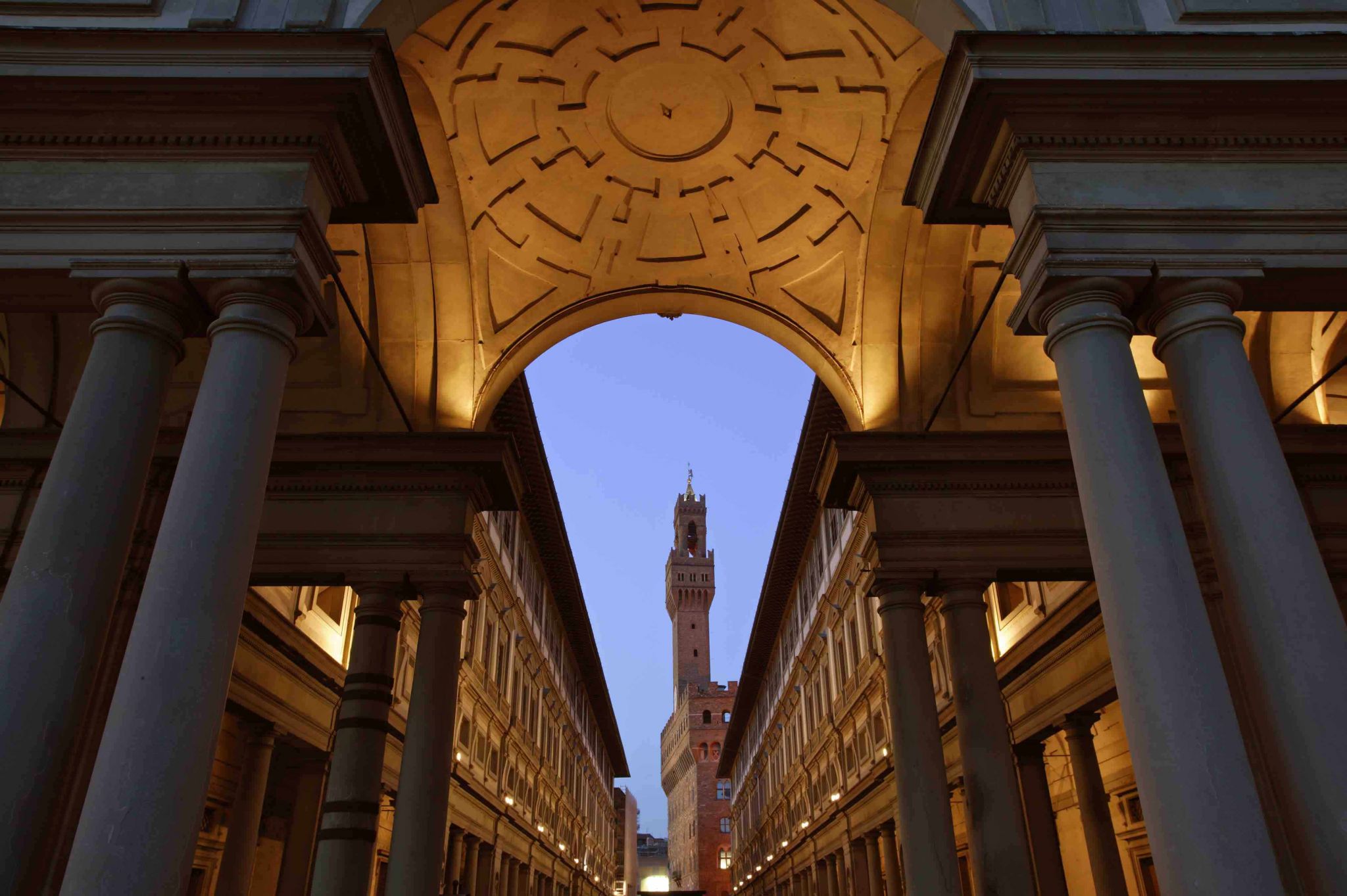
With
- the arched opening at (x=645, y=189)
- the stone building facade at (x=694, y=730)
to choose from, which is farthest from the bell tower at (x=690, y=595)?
the arched opening at (x=645, y=189)

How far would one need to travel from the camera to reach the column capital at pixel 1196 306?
6570 mm

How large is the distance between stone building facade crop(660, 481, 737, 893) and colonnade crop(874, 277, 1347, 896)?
7865 centimetres

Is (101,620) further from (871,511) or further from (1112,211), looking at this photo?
(871,511)

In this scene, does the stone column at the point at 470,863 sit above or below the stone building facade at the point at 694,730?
below

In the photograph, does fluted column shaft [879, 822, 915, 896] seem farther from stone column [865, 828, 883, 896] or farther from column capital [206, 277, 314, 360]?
column capital [206, 277, 314, 360]

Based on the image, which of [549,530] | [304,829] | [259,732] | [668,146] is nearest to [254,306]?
[668,146]

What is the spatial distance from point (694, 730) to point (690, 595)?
17.4 metres

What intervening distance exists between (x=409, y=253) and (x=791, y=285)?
550cm

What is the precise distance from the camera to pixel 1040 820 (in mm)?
15836

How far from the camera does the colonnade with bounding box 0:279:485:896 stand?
510 centimetres

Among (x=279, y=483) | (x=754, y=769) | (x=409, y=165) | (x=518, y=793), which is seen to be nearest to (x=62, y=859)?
(x=279, y=483)

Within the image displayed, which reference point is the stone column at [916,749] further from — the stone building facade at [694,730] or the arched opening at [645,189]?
the stone building facade at [694,730]

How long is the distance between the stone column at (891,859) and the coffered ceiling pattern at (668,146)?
14705 millimetres

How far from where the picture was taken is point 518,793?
28703 mm
